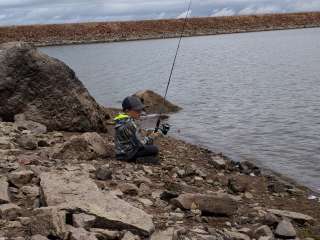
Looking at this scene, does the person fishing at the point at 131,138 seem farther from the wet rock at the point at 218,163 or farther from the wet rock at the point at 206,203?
the wet rock at the point at 206,203

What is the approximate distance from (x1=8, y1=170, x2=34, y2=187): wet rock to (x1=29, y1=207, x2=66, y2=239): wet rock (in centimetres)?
179

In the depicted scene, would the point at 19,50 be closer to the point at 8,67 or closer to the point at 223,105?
the point at 8,67

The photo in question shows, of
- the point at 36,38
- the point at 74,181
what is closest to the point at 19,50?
the point at 74,181

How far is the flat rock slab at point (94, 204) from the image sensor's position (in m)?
6.15

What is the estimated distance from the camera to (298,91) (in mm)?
26188

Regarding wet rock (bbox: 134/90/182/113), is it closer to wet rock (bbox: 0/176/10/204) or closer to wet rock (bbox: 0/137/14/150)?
wet rock (bbox: 0/137/14/150)

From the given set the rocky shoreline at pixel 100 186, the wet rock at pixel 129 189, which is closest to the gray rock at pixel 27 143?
the rocky shoreline at pixel 100 186

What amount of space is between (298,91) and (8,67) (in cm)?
1707

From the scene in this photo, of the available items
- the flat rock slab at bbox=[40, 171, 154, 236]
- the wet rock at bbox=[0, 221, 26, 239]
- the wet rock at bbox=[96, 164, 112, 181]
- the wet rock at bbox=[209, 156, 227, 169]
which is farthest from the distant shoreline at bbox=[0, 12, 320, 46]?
the wet rock at bbox=[0, 221, 26, 239]

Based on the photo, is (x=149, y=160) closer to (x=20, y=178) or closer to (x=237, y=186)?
(x=237, y=186)

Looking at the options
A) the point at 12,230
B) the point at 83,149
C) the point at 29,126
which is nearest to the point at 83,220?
the point at 12,230

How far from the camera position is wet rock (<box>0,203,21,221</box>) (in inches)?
242

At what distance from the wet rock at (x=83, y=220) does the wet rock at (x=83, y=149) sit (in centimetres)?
399

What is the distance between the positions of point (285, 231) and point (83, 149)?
4597mm
